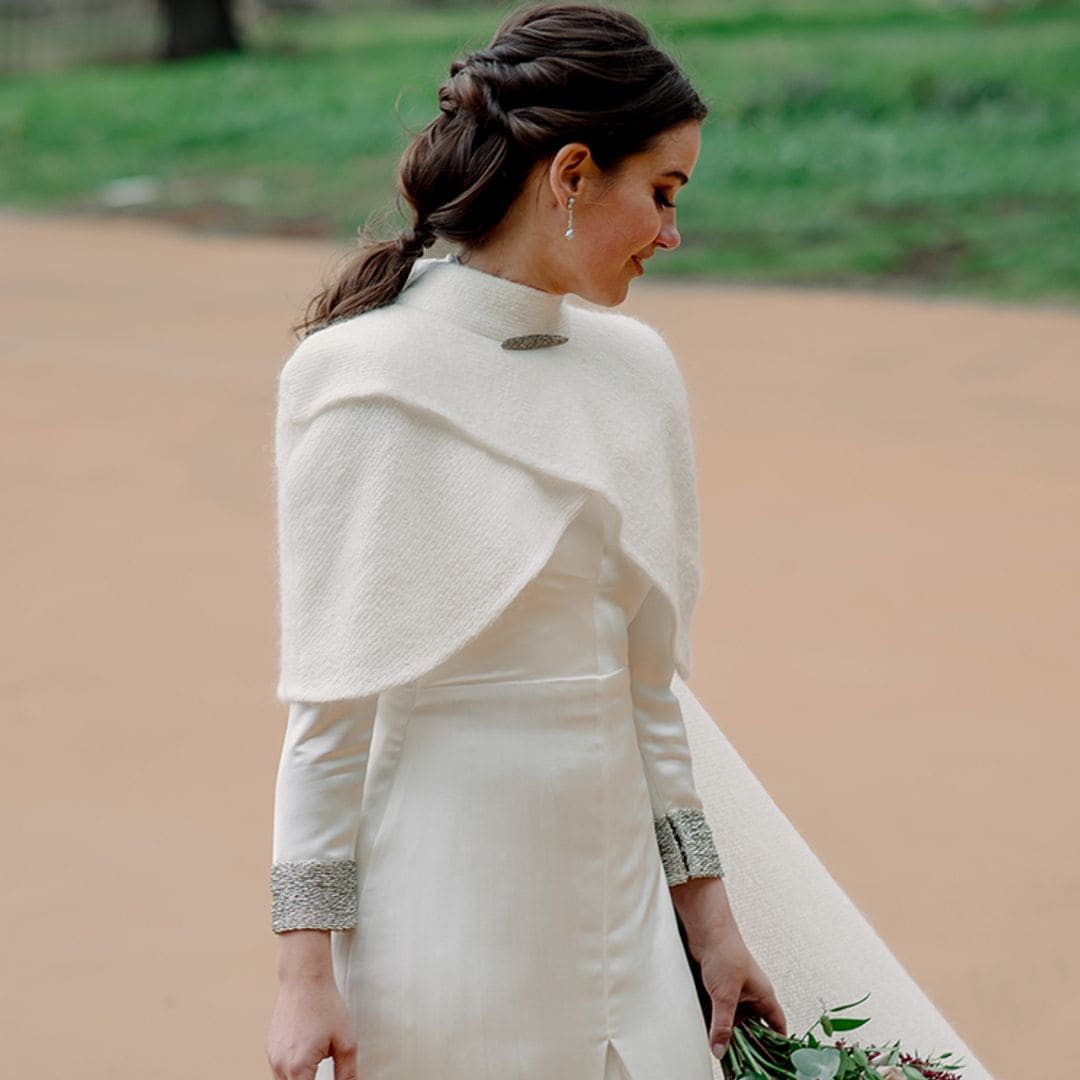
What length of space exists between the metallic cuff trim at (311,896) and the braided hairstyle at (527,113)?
1.79 ft

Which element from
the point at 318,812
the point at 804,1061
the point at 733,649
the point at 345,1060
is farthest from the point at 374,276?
the point at 733,649

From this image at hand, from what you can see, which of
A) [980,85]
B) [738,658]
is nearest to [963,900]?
[738,658]

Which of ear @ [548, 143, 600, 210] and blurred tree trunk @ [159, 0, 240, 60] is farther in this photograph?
blurred tree trunk @ [159, 0, 240, 60]

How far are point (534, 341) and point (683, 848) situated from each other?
56cm

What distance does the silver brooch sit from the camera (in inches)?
78.2

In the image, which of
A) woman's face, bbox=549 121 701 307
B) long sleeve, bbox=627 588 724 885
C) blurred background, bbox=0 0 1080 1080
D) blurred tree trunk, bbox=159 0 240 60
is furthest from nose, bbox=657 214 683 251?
blurred tree trunk, bbox=159 0 240 60

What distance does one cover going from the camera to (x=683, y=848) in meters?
2.08

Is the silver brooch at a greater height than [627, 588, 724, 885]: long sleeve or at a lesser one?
greater

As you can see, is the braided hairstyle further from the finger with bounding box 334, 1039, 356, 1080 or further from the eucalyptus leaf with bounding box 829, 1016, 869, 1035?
the eucalyptus leaf with bounding box 829, 1016, 869, 1035

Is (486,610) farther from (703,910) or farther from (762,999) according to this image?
(762,999)

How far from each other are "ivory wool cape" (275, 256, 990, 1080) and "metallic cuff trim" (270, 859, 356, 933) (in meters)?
0.16

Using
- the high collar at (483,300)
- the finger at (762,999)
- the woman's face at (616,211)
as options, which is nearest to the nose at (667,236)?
the woman's face at (616,211)

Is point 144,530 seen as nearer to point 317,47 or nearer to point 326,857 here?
point 326,857

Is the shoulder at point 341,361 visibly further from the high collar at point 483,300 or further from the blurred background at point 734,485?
the blurred background at point 734,485
